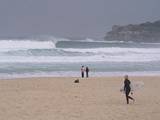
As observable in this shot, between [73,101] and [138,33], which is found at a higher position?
[138,33]

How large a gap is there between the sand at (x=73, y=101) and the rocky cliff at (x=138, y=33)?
110 metres

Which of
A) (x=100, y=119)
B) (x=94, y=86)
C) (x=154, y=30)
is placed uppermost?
(x=154, y=30)

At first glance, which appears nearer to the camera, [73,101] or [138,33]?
[73,101]

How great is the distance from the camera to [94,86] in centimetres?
2089

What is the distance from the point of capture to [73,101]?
1562 centimetres

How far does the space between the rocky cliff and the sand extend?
109764 mm

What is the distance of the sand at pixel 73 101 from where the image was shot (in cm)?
1255

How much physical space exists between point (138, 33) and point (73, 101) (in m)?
122

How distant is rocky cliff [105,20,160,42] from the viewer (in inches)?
5157

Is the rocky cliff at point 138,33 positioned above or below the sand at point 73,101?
above

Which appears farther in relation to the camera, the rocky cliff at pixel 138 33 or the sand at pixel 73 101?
the rocky cliff at pixel 138 33

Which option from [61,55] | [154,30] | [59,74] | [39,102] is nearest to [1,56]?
[61,55]

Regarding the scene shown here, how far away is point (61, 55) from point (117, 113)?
107ft

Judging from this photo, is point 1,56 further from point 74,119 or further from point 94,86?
point 74,119
